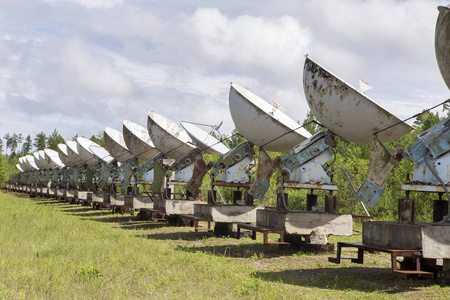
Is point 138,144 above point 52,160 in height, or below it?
below

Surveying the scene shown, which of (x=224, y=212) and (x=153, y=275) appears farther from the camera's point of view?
(x=224, y=212)

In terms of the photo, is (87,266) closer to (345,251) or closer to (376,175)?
(376,175)

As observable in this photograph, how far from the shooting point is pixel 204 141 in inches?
725

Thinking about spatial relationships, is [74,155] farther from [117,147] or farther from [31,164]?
[31,164]

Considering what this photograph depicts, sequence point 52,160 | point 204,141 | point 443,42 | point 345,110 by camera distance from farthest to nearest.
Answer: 1. point 52,160
2. point 204,141
3. point 345,110
4. point 443,42

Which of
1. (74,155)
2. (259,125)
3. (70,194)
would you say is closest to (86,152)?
(74,155)

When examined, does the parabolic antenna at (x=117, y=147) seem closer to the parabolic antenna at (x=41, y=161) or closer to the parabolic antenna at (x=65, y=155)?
the parabolic antenna at (x=65, y=155)

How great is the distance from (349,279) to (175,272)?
125 inches

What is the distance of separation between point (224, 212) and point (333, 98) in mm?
5690

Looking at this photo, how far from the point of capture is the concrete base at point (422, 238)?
8.34m

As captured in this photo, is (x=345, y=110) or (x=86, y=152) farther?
(x=86, y=152)

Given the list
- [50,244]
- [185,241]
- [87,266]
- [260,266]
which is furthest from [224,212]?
[87,266]

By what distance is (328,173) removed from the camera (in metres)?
12.8

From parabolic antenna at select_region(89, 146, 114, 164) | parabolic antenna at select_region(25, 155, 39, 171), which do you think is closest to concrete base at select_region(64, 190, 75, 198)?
parabolic antenna at select_region(89, 146, 114, 164)
